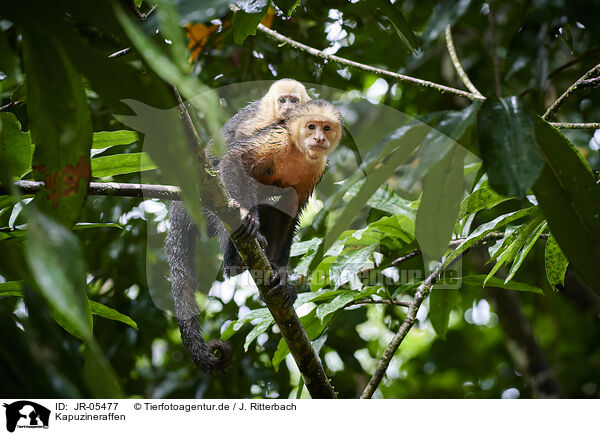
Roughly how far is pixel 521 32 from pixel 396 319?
6.37 feet

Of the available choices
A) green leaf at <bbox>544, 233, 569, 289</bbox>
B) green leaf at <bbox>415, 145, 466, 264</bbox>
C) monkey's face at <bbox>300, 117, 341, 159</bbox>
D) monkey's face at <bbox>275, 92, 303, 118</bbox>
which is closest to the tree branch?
green leaf at <bbox>415, 145, 466, 264</bbox>

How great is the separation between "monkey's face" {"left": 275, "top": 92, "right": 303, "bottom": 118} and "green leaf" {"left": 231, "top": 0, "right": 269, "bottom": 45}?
0.91 m

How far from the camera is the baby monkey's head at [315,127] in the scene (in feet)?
6.31

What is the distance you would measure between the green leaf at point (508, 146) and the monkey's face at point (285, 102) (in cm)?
149

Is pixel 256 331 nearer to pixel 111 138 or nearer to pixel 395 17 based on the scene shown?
pixel 111 138

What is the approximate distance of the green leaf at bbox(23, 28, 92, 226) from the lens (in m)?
0.53

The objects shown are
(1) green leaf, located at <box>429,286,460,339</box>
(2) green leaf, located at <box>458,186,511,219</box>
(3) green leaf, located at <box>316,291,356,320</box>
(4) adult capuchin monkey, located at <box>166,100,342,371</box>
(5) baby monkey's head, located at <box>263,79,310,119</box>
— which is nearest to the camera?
(2) green leaf, located at <box>458,186,511,219</box>

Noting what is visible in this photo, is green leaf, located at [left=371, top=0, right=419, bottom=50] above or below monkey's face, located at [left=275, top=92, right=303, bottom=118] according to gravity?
above

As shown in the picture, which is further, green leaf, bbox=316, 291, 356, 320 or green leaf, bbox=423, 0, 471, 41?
green leaf, bbox=316, 291, 356, 320

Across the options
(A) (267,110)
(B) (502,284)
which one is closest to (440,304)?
(B) (502,284)

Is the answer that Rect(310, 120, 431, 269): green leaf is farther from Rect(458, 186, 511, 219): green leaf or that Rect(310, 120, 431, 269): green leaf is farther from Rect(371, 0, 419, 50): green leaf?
Rect(458, 186, 511, 219): green leaf

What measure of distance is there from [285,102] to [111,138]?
1.05 metres
